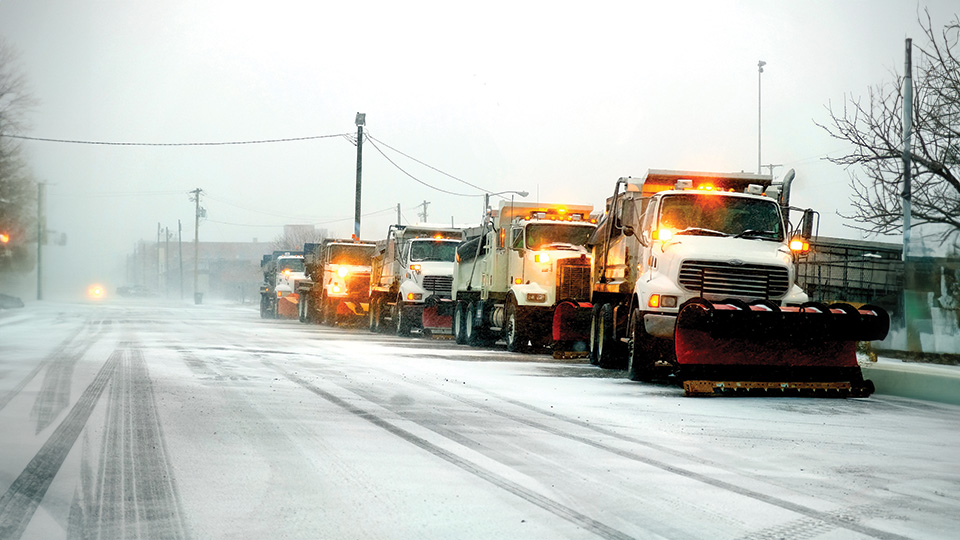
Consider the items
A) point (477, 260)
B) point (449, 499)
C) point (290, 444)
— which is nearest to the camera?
point (449, 499)

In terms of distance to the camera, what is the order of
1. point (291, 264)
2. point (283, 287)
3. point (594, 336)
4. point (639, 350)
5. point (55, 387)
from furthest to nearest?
point (291, 264), point (283, 287), point (594, 336), point (639, 350), point (55, 387)

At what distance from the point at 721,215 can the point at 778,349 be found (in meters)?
2.67

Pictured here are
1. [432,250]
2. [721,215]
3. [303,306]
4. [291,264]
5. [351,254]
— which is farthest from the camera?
[291,264]

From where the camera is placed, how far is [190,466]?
743 centimetres

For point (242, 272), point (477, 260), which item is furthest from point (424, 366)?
point (242, 272)

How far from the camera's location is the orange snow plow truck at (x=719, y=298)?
13.1m

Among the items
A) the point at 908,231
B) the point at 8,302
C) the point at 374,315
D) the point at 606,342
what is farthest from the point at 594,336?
the point at 8,302

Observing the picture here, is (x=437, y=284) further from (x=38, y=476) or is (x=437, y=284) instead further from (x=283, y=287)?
(x=38, y=476)

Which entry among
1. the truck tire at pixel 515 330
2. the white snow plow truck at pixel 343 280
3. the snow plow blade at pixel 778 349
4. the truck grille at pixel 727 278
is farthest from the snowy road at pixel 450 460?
the white snow plow truck at pixel 343 280

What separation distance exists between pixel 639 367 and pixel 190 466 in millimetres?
8874

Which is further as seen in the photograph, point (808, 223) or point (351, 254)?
point (351, 254)

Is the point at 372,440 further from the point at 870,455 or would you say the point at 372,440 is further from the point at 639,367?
the point at 639,367

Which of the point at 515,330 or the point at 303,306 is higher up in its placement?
the point at 515,330

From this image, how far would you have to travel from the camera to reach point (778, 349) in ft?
43.6
